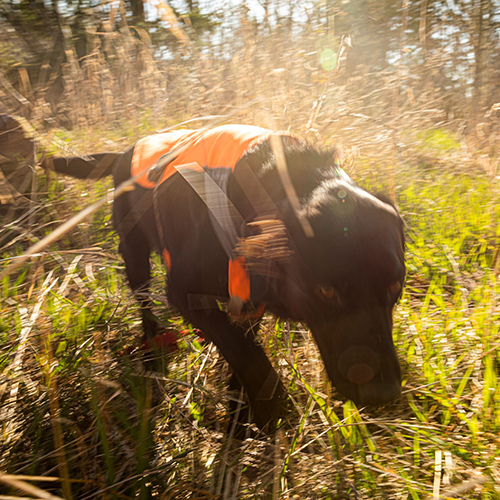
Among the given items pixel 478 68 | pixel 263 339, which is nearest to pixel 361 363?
pixel 263 339

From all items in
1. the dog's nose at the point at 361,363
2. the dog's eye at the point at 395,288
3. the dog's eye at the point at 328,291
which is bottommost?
the dog's nose at the point at 361,363

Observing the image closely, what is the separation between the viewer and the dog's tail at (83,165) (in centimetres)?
259

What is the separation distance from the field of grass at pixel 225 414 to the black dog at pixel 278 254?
0.64 feet

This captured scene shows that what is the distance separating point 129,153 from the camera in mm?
2369

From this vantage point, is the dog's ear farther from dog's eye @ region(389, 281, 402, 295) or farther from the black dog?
dog's eye @ region(389, 281, 402, 295)

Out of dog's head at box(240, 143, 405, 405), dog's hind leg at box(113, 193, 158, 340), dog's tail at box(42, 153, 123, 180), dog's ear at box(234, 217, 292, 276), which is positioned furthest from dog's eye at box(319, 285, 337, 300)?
dog's tail at box(42, 153, 123, 180)

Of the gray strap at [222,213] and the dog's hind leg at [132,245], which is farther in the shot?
the dog's hind leg at [132,245]

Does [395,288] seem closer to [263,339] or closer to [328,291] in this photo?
[328,291]

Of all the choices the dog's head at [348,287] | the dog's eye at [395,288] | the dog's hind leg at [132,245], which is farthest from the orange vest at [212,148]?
the dog's eye at [395,288]

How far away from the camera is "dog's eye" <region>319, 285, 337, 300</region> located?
1.22 m

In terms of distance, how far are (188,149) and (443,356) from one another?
1392 millimetres

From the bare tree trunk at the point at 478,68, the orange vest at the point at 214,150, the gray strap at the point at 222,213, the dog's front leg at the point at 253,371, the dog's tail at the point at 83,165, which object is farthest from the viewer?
the bare tree trunk at the point at 478,68

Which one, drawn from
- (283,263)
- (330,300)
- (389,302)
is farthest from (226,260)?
(389,302)

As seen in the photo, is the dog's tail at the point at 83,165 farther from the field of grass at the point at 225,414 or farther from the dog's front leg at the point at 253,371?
the dog's front leg at the point at 253,371
